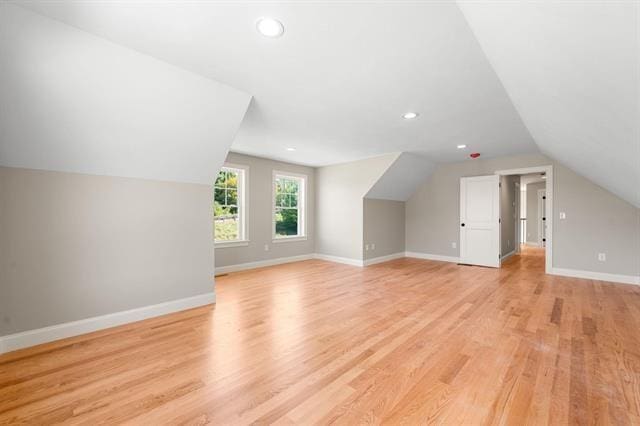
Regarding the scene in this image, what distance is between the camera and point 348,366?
1.95m

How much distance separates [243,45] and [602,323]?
4.35 metres

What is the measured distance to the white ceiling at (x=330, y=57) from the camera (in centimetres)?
161

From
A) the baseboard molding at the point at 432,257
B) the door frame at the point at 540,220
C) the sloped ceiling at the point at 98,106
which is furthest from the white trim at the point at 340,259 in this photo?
the door frame at the point at 540,220

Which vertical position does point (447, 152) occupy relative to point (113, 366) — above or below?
above

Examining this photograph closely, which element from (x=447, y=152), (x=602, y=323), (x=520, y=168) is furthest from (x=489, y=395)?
(x=520, y=168)

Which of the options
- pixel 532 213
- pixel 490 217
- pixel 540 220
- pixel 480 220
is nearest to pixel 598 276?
pixel 490 217

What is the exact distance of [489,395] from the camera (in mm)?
1634

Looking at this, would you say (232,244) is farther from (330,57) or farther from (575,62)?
(575,62)

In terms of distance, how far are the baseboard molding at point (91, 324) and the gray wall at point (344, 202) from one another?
3444 mm

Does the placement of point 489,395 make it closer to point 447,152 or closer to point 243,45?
point 243,45

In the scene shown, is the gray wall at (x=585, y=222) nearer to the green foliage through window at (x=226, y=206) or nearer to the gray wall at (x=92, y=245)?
the green foliage through window at (x=226, y=206)

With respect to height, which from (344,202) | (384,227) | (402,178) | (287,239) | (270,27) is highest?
(270,27)

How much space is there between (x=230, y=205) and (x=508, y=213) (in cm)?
687

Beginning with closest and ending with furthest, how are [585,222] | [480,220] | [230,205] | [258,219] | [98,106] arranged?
[98,106], [585,222], [230,205], [258,219], [480,220]
